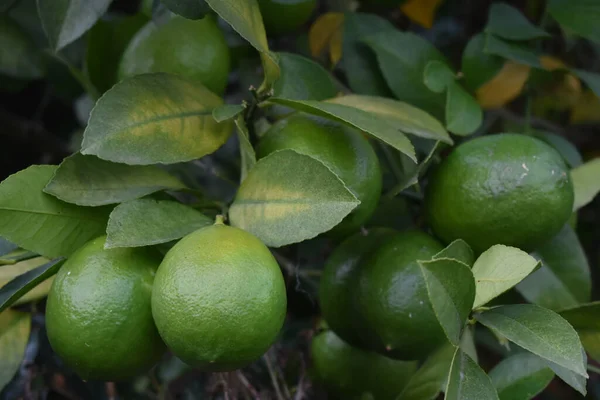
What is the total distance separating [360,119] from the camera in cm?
70

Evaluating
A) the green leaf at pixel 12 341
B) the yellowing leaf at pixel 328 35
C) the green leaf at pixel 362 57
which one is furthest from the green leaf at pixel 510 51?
the green leaf at pixel 12 341

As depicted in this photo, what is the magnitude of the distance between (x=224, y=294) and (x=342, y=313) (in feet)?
0.93

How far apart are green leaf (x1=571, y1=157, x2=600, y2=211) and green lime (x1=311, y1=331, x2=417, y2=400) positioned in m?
0.33

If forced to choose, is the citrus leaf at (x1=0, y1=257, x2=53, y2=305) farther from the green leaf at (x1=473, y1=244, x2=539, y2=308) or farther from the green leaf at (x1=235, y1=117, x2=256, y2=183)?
the green leaf at (x1=473, y1=244, x2=539, y2=308)

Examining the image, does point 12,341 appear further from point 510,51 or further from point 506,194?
point 510,51

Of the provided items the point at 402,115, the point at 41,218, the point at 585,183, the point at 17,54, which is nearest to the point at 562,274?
the point at 585,183

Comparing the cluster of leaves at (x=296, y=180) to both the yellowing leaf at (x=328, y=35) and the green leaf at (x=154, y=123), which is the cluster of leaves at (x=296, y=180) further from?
the yellowing leaf at (x=328, y=35)

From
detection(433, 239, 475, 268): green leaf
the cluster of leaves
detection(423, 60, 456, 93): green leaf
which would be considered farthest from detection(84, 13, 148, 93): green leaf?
detection(433, 239, 475, 268): green leaf

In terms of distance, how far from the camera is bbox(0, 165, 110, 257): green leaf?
69 centimetres

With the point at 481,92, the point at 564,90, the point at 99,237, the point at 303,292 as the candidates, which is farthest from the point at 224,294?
the point at 564,90

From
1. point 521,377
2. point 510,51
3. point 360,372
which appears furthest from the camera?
point 510,51

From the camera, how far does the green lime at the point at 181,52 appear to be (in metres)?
0.85

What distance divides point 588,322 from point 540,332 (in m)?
0.20

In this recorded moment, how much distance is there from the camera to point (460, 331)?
65 centimetres
